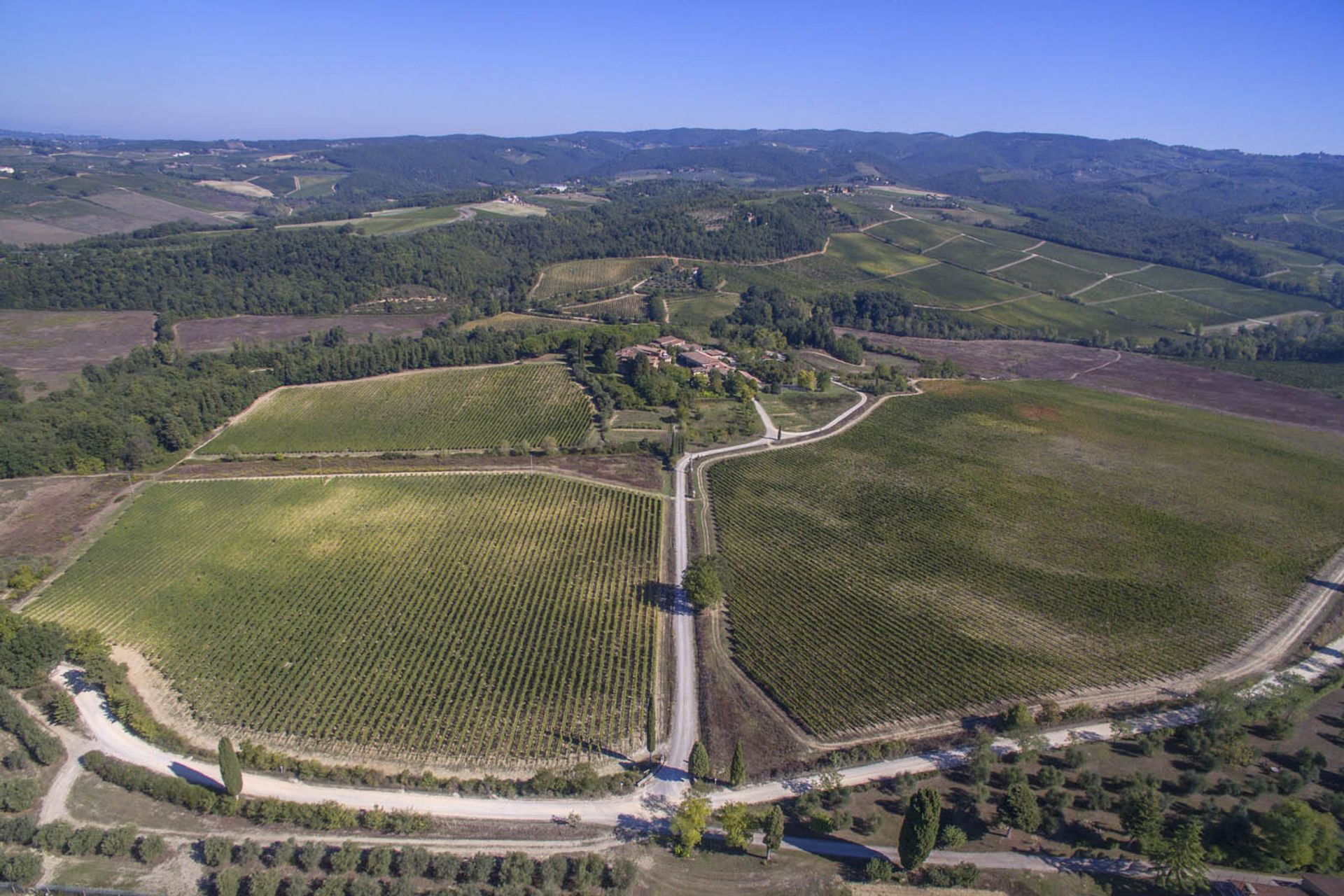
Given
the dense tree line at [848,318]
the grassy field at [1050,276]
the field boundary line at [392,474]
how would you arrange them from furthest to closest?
the grassy field at [1050,276]
the dense tree line at [848,318]
the field boundary line at [392,474]

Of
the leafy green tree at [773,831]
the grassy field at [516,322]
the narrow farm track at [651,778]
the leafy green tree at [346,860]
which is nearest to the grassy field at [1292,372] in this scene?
the narrow farm track at [651,778]

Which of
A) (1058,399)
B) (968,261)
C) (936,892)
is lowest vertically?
(936,892)

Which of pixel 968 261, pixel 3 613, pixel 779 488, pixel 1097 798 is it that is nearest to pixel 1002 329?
pixel 968 261

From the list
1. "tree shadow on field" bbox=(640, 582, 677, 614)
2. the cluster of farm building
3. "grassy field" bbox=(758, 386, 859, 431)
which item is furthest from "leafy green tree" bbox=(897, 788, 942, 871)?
the cluster of farm building

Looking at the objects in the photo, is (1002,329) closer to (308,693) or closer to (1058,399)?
(1058,399)

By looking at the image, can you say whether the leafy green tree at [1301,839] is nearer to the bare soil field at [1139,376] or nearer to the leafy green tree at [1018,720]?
the leafy green tree at [1018,720]

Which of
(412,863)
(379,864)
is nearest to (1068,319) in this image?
(412,863)

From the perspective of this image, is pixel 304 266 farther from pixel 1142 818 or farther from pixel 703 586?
pixel 1142 818
